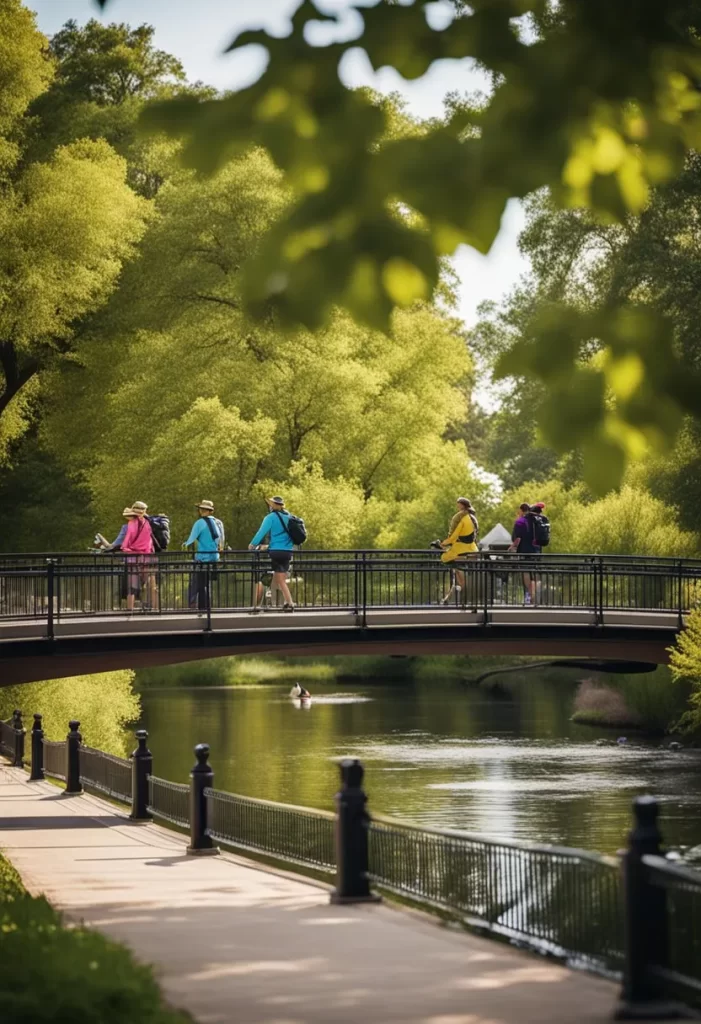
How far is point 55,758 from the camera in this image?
30.7 m

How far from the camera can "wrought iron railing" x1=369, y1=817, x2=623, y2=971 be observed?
40.4 ft

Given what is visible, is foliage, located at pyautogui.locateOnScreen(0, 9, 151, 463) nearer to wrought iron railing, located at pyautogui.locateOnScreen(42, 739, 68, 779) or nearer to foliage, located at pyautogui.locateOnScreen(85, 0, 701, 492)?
wrought iron railing, located at pyautogui.locateOnScreen(42, 739, 68, 779)

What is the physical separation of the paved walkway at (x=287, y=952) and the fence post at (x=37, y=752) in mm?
10458

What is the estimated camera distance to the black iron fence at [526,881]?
10234mm

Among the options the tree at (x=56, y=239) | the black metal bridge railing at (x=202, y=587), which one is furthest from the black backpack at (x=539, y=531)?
the tree at (x=56, y=239)

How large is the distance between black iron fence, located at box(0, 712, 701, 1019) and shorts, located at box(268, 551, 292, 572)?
7.36 m

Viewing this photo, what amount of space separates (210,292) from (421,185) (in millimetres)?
43848

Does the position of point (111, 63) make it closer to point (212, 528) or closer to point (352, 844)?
point (212, 528)

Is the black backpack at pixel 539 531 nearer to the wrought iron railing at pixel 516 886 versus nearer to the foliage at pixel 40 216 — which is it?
the foliage at pixel 40 216

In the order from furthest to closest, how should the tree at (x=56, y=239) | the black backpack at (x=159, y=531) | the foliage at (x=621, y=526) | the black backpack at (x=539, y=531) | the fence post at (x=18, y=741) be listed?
the foliage at (x=621, y=526), the tree at (x=56, y=239), the fence post at (x=18, y=741), the black backpack at (x=539, y=531), the black backpack at (x=159, y=531)

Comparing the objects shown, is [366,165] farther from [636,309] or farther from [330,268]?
[636,309]

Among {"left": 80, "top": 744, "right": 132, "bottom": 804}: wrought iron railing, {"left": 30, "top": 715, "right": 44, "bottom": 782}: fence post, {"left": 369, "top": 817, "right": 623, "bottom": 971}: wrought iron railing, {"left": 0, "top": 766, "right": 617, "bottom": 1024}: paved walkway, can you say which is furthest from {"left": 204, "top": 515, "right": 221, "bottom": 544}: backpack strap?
{"left": 369, "top": 817, "right": 623, "bottom": 971}: wrought iron railing

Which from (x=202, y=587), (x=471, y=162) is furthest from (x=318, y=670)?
(x=471, y=162)

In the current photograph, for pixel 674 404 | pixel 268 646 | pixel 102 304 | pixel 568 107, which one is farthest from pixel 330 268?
pixel 102 304
